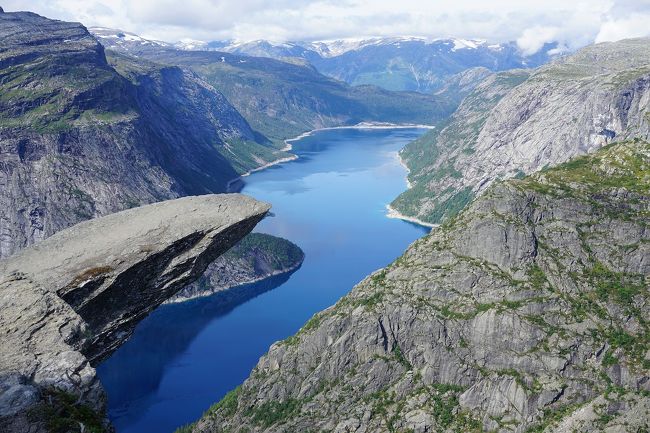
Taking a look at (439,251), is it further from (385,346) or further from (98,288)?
(98,288)

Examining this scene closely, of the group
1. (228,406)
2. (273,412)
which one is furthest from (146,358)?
(273,412)

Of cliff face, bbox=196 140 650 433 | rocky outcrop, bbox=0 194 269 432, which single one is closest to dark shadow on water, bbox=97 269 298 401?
cliff face, bbox=196 140 650 433

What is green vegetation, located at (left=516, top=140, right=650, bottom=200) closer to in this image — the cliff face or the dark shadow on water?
the cliff face

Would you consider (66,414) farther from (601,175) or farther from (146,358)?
(146,358)

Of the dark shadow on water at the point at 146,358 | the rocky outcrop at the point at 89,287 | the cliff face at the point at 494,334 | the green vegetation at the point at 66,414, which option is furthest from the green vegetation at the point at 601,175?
the green vegetation at the point at 66,414

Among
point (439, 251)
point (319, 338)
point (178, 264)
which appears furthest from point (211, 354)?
point (178, 264)
